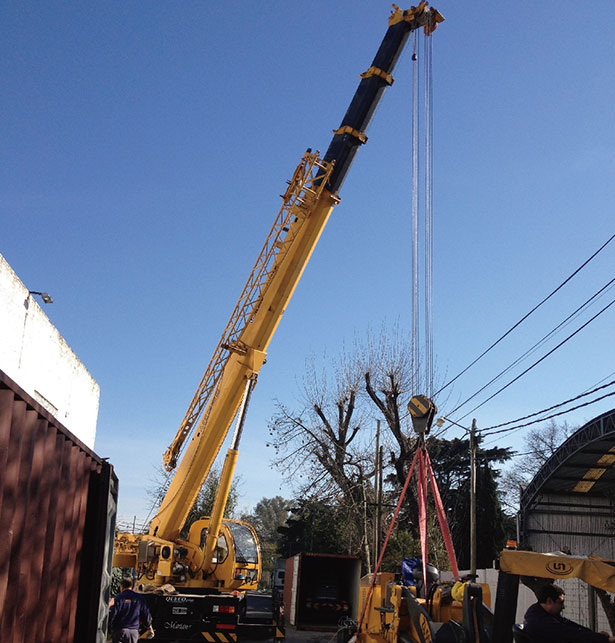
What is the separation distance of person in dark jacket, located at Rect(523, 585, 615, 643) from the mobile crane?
7643 mm

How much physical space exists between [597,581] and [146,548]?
887 centimetres

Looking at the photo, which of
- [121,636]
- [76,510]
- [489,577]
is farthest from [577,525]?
[76,510]

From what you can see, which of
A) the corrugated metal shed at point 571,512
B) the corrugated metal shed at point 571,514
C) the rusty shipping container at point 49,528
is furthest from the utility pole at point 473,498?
the rusty shipping container at point 49,528

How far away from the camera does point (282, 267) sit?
13.8m

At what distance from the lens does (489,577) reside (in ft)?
60.2

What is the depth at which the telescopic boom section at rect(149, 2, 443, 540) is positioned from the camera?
1365 cm

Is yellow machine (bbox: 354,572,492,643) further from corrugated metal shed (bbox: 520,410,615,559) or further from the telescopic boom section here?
corrugated metal shed (bbox: 520,410,615,559)

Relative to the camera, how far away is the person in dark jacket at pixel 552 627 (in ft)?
19.7

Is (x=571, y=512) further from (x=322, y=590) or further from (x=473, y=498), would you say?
(x=322, y=590)

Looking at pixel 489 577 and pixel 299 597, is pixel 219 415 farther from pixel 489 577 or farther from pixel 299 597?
pixel 299 597

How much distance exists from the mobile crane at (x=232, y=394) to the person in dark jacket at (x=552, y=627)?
7643mm

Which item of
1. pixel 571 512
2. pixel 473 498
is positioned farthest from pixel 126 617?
pixel 571 512

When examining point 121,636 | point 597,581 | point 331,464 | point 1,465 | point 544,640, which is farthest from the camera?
point 331,464

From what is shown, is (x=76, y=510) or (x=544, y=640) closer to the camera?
(x=76, y=510)
